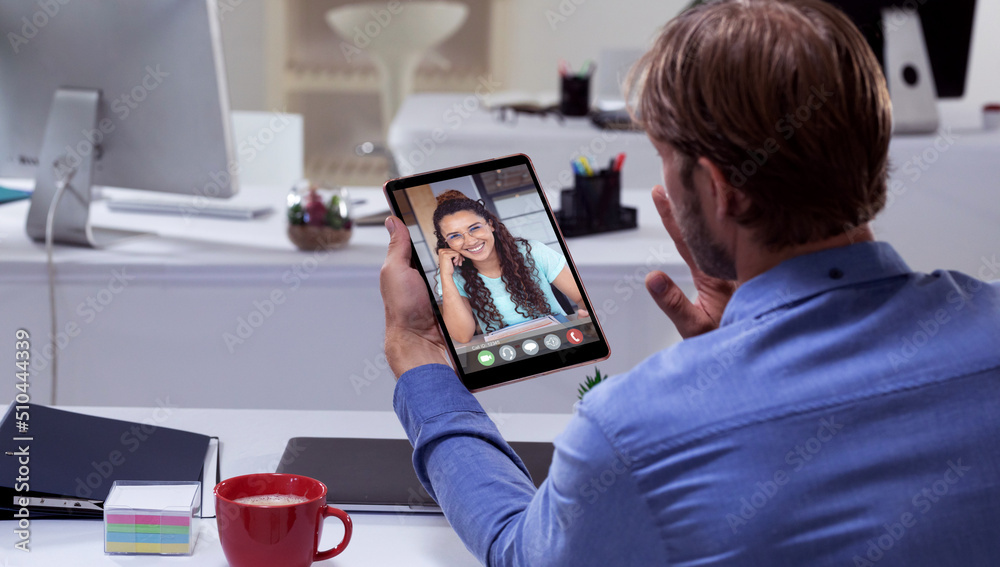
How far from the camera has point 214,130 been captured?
1590 millimetres

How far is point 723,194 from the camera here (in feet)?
2.01

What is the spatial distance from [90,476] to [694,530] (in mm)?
580

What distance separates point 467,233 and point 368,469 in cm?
26

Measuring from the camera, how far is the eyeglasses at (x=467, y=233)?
0.88 m

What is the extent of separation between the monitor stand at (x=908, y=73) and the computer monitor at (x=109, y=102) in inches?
68.4

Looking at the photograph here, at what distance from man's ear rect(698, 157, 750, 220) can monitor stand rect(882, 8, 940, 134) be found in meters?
2.03

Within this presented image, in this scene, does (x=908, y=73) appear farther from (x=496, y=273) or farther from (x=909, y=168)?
(x=496, y=273)

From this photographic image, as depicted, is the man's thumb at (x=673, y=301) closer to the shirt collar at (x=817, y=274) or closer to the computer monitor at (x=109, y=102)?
the shirt collar at (x=817, y=274)

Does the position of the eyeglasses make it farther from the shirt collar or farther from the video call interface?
the shirt collar

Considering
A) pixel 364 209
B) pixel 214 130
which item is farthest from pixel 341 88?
pixel 214 130

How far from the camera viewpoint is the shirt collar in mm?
584

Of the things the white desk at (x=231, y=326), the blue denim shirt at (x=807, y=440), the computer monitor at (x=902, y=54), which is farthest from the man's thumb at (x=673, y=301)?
the computer monitor at (x=902, y=54)

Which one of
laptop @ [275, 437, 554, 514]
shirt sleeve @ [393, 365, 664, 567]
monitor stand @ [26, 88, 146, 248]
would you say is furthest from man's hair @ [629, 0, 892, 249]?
monitor stand @ [26, 88, 146, 248]

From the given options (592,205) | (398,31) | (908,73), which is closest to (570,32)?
(398,31)
